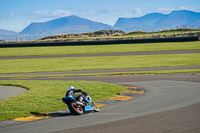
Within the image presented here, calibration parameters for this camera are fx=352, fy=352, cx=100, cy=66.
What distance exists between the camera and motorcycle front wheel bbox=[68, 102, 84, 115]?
40.7 ft

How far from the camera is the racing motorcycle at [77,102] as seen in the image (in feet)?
40.6

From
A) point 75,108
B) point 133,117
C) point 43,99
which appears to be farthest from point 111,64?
point 133,117

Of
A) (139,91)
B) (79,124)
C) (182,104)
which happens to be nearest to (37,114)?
(79,124)

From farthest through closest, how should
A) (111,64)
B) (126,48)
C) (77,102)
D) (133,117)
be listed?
(126,48) < (111,64) < (77,102) < (133,117)

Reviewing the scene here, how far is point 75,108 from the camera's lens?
12.5m

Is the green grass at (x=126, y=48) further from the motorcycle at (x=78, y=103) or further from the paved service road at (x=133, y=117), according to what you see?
the motorcycle at (x=78, y=103)

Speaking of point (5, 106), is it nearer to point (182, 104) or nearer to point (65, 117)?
point (65, 117)

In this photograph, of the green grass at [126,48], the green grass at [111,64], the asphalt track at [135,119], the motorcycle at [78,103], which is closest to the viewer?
the asphalt track at [135,119]

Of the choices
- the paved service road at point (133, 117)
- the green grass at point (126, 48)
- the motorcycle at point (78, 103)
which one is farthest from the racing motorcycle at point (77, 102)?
the green grass at point (126, 48)

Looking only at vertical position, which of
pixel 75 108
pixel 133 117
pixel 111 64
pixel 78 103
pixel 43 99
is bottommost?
pixel 111 64

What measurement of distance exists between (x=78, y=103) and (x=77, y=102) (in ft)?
0.17

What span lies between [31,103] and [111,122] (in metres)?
5.22

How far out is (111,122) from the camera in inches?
443

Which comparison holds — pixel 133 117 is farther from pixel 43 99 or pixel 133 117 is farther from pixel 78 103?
pixel 43 99
